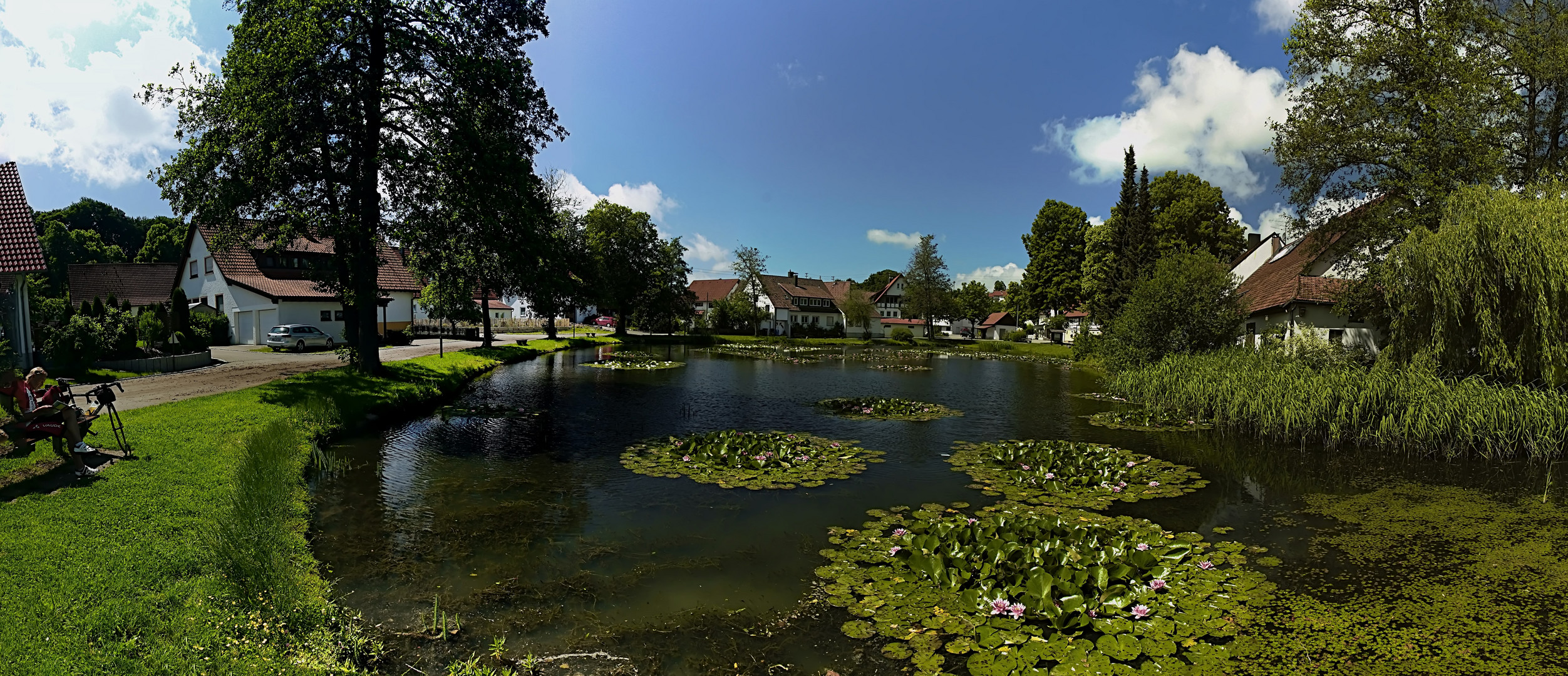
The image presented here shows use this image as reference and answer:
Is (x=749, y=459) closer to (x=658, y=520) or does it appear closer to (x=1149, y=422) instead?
(x=658, y=520)

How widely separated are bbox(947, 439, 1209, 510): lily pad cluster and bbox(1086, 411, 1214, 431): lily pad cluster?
4.48 m

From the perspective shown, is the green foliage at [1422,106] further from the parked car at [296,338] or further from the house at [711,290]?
the house at [711,290]

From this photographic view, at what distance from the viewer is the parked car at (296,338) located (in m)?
37.0

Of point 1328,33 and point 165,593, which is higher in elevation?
point 1328,33

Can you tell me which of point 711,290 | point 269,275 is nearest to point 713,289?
point 711,290

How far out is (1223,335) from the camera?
93.8 feet

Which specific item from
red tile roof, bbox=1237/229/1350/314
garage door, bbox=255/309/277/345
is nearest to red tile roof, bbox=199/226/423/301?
garage door, bbox=255/309/277/345

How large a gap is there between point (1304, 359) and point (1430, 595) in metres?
16.0

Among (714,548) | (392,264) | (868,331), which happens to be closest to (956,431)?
(714,548)

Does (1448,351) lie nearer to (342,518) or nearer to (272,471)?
(342,518)

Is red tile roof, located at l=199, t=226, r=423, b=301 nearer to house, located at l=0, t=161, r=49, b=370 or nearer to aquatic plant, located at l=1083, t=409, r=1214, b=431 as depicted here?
house, located at l=0, t=161, r=49, b=370

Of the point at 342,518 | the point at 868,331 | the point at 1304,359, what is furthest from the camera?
the point at 868,331

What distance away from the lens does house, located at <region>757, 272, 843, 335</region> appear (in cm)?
9175

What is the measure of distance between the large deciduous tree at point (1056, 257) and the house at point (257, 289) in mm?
60765
